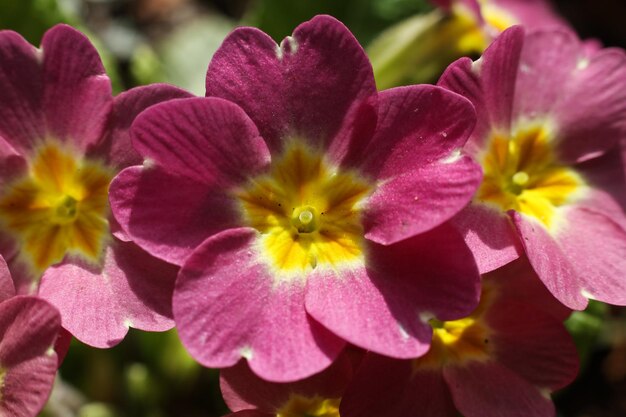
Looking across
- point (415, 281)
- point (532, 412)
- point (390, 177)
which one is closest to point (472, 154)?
point (390, 177)

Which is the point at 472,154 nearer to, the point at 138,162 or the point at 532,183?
the point at 532,183

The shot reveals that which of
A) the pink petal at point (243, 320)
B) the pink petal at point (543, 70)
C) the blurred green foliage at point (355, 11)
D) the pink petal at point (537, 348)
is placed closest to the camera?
the pink petal at point (243, 320)

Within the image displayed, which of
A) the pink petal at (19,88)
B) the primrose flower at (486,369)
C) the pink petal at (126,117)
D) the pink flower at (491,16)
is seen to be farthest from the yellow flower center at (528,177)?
the pink petal at (19,88)

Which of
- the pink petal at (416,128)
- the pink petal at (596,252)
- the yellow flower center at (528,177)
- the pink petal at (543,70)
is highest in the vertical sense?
the pink petal at (416,128)

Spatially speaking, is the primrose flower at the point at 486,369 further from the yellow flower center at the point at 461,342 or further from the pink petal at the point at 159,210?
the pink petal at the point at 159,210

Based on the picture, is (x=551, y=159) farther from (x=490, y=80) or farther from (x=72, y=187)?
(x=72, y=187)

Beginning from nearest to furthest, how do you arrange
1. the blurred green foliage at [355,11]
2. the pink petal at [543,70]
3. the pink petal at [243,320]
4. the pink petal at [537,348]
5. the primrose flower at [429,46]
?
1. the pink petal at [243,320]
2. the pink petal at [537,348]
3. the pink petal at [543,70]
4. the primrose flower at [429,46]
5. the blurred green foliage at [355,11]
